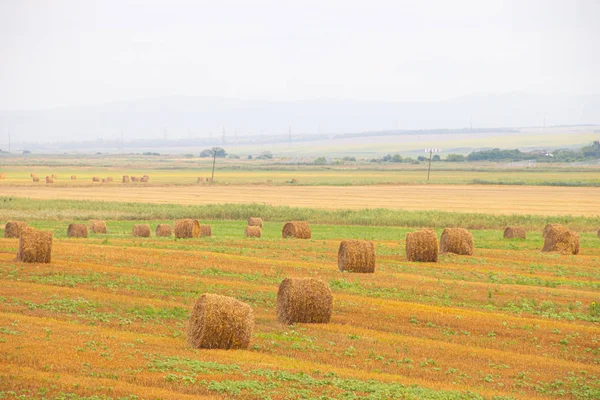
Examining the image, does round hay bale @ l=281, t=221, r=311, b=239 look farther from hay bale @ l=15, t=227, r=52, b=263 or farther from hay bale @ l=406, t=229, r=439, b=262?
hay bale @ l=15, t=227, r=52, b=263

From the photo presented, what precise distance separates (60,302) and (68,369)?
7.01 m

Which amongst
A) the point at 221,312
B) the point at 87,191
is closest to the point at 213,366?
the point at 221,312

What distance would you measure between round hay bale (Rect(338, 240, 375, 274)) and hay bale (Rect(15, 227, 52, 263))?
9.55 m

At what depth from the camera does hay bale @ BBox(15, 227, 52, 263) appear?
2820 centimetres

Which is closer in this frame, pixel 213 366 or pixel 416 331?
pixel 213 366

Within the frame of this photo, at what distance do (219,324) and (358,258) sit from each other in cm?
1212

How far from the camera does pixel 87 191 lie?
86.0 meters

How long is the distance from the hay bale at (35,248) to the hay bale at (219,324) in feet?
40.2

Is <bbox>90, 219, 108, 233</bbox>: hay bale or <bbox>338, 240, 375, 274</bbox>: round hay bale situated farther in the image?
<bbox>90, 219, 108, 233</bbox>: hay bale

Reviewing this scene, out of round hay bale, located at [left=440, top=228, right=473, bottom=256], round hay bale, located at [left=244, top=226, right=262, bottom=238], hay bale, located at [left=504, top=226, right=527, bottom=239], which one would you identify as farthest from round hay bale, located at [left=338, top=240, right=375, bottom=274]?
hay bale, located at [left=504, top=226, right=527, bottom=239]

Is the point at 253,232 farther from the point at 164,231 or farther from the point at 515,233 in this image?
the point at 515,233

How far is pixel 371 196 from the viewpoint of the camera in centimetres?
8138

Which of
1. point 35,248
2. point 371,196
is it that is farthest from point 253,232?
point 371,196

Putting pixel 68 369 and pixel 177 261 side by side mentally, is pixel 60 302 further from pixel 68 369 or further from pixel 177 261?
pixel 177 261
